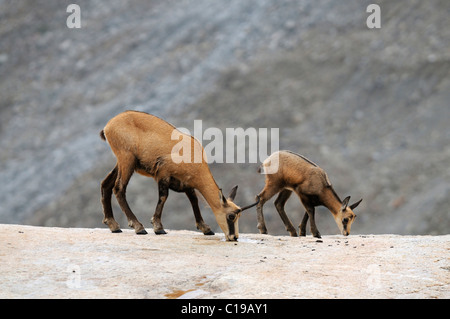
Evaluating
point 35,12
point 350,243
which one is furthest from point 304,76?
point 350,243

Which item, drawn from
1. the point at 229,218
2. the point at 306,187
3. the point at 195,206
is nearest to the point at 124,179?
the point at 195,206

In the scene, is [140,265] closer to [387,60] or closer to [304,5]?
[387,60]

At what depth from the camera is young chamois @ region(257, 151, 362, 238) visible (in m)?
12.8

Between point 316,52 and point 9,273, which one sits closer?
point 9,273

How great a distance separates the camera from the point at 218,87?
31109 mm

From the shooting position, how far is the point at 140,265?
26.5 ft

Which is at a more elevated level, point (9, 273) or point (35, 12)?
point (35, 12)

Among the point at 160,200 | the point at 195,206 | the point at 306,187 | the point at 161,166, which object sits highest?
the point at 161,166

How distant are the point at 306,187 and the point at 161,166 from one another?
11.7ft

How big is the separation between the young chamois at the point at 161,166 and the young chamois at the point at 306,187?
2438 millimetres

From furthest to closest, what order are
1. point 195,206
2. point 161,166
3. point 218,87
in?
1. point 218,87
2. point 195,206
3. point 161,166

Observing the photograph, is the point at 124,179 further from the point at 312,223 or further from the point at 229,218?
the point at 312,223

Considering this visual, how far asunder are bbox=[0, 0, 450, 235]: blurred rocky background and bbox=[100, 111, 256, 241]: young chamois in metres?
13.0

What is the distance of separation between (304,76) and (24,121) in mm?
14450
